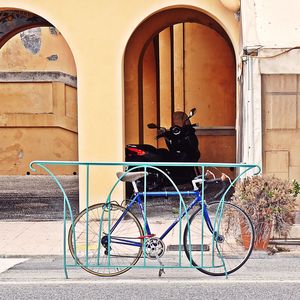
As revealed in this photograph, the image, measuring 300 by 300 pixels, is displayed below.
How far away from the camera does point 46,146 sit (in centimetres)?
1780

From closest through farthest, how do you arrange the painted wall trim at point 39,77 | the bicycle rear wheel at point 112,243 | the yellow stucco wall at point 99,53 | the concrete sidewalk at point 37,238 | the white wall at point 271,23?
1. the bicycle rear wheel at point 112,243
2. the concrete sidewalk at point 37,238
3. the white wall at point 271,23
4. the yellow stucco wall at point 99,53
5. the painted wall trim at point 39,77

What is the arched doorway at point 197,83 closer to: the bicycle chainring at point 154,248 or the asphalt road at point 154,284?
the asphalt road at point 154,284

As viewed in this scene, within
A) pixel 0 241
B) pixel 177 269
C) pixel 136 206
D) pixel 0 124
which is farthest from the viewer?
pixel 0 124

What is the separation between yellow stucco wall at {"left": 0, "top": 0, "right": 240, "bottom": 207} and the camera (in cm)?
1045

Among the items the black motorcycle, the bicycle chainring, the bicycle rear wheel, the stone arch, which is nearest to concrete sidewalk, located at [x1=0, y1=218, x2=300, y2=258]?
the bicycle chainring

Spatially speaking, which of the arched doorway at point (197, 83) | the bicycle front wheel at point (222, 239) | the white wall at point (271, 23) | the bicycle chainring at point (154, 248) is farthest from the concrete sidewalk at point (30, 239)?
the arched doorway at point (197, 83)

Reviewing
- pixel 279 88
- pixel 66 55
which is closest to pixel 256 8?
pixel 279 88

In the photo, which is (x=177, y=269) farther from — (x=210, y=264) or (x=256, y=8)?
(x=256, y=8)

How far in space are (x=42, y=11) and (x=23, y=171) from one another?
25.4 ft

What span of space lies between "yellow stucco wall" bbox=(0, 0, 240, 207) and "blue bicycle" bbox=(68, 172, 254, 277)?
360cm

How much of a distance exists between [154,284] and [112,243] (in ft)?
1.98

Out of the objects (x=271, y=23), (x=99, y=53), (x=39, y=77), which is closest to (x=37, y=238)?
(x=99, y=53)

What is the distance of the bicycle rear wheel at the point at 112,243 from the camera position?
21.9ft

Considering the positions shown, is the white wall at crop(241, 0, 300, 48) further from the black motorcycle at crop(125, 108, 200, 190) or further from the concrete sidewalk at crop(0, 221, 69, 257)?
the black motorcycle at crop(125, 108, 200, 190)
